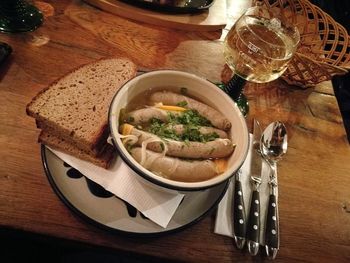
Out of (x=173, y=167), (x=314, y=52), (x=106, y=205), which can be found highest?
(x=314, y=52)

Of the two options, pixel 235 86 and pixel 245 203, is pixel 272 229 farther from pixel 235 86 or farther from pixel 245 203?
pixel 235 86

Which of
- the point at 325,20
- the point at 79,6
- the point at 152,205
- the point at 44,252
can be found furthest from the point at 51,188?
the point at 325,20

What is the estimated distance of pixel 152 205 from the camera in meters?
0.74

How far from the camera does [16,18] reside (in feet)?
3.61

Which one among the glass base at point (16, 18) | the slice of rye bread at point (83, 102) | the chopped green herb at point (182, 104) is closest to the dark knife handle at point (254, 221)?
the chopped green herb at point (182, 104)

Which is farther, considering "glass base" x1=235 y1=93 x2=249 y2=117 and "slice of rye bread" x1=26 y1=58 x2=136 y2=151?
"glass base" x1=235 y1=93 x2=249 y2=117

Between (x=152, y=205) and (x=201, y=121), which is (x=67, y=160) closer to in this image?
(x=152, y=205)

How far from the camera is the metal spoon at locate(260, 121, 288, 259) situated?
2.55 feet

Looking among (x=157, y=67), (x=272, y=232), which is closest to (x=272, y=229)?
(x=272, y=232)

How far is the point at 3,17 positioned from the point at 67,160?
0.63 meters

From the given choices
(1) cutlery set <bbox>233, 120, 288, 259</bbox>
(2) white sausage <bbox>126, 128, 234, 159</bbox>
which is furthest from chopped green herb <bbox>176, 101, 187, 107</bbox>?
(1) cutlery set <bbox>233, 120, 288, 259</bbox>

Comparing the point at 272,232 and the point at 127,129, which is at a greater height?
the point at 127,129

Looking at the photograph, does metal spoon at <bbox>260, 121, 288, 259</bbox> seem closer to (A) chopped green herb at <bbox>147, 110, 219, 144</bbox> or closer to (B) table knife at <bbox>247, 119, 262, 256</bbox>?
(B) table knife at <bbox>247, 119, 262, 256</bbox>

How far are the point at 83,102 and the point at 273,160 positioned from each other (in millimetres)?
551
